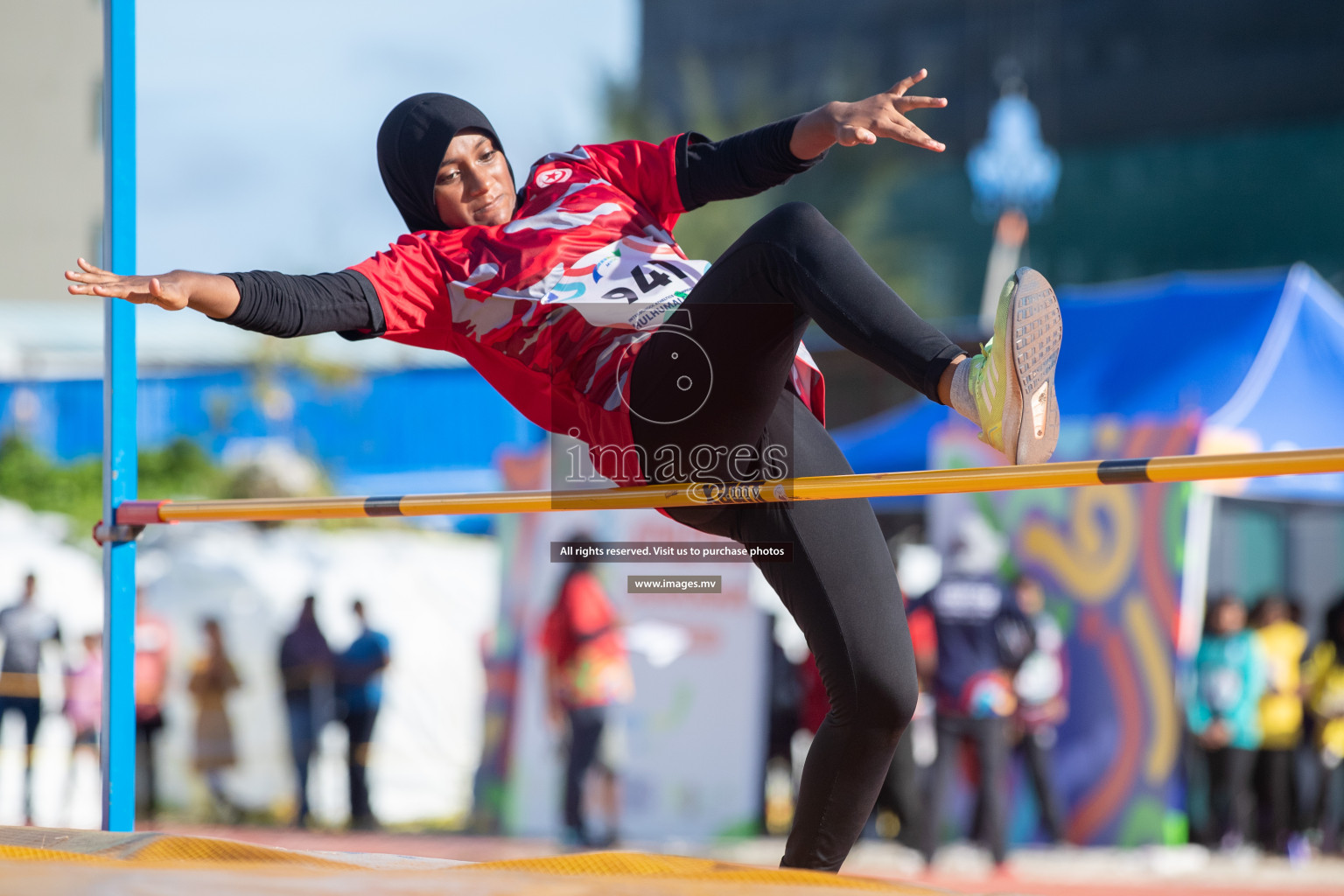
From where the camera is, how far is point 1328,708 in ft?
23.3

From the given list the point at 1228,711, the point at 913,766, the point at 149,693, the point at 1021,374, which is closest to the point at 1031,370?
the point at 1021,374

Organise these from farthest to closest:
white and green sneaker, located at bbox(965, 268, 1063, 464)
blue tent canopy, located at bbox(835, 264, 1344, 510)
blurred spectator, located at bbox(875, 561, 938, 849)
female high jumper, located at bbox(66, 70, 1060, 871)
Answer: blue tent canopy, located at bbox(835, 264, 1344, 510)
blurred spectator, located at bbox(875, 561, 938, 849)
female high jumper, located at bbox(66, 70, 1060, 871)
white and green sneaker, located at bbox(965, 268, 1063, 464)

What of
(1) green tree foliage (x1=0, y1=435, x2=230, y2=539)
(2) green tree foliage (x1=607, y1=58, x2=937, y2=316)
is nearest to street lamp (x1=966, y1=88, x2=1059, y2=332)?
(2) green tree foliage (x1=607, y1=58, x2=937, y2=316)

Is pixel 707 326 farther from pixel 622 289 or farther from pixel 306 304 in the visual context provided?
pixel 306 304

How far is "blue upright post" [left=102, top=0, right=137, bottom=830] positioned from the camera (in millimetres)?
3074

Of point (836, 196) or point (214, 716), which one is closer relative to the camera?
point (214, 716)

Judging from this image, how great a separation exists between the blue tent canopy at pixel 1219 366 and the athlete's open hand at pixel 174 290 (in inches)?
226

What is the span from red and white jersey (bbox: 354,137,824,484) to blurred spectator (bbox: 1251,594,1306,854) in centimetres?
540

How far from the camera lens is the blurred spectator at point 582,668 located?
256 inches

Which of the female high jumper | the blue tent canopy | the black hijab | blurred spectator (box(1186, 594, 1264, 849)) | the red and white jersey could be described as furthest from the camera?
the blue tent canopy

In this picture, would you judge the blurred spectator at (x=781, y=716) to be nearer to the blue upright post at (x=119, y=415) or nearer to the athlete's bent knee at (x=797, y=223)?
the blue upright post at (x=119, y=415)

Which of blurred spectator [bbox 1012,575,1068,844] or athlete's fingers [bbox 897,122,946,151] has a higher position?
athlete's fingers [bbox 897,122,946,151]

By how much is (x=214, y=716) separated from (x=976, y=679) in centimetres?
490

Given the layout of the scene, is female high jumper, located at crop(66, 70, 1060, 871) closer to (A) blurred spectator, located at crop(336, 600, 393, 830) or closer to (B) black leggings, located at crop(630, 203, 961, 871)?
(B) black leggings, located at crop(630, 203, 961, 871)
